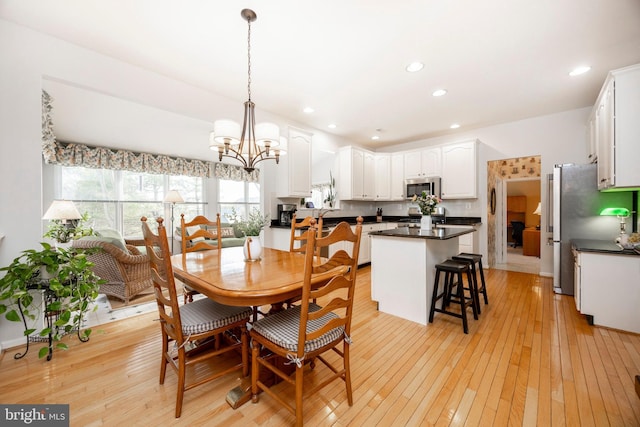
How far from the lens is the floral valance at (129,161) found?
4.58 metres

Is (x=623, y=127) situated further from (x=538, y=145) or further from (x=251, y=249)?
(x=251, y=249)

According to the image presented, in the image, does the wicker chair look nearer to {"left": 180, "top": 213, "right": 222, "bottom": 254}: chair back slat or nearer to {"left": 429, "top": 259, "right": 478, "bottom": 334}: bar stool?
{"left": 180, "top": 213, "right": 222, "bottom": 254}: chair back slat

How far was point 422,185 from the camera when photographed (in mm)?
5043

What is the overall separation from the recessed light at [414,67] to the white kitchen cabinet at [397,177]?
2.79 m

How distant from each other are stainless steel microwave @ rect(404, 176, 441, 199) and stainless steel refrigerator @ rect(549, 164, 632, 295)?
1.76 m

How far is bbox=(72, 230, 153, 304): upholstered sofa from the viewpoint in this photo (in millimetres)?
2977

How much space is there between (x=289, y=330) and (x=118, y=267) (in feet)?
9.20

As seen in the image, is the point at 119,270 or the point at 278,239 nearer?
the point at 119,270

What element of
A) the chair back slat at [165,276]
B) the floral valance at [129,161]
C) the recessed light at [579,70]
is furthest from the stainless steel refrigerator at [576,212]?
the floral valance at [129,161]

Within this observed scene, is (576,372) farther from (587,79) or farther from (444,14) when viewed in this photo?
(587,79)

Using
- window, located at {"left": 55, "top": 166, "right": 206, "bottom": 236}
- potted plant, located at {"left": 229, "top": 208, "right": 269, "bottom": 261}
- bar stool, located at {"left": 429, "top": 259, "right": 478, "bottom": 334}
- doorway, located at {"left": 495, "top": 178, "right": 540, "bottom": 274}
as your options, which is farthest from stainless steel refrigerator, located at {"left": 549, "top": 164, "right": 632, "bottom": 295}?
window, located at {"left": 55, "top": 166, "right": 206, "bottom": 236}

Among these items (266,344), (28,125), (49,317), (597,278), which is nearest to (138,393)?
(266,344)

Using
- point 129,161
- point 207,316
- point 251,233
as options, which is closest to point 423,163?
point 251,233

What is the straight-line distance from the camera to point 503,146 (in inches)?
178
